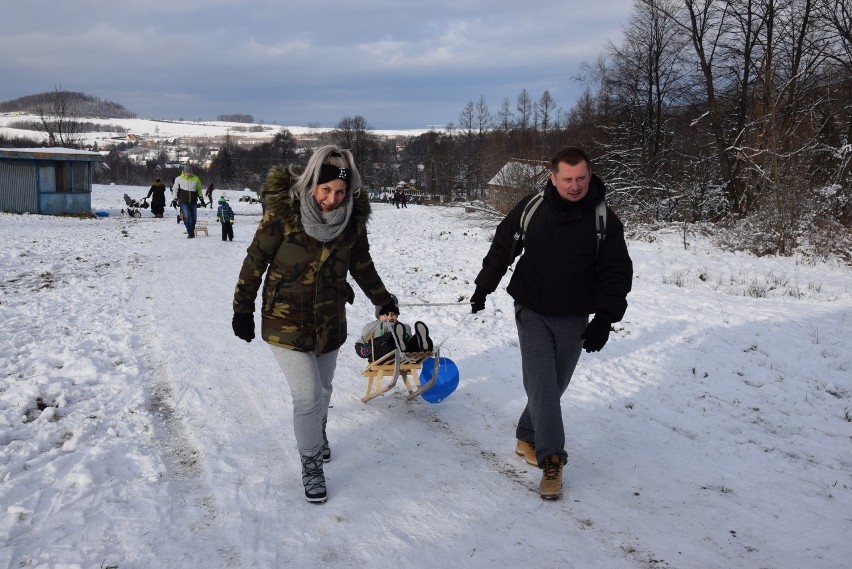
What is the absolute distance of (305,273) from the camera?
3600 mm

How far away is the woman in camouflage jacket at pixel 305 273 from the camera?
3.55 m

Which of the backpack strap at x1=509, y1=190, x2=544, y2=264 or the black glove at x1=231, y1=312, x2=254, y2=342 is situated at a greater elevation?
the backpack strap at x1=509, y1=190, x2=544, y2=264

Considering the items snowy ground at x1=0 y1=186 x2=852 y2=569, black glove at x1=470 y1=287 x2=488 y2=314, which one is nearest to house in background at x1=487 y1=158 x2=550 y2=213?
snowy ground at x1=0 y1=186 x2=852 y2=569

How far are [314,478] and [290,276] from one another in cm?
128

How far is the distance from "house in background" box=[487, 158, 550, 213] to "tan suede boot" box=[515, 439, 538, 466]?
781 inches

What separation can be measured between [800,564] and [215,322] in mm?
6929

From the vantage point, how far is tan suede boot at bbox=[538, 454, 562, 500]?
3.75 meters

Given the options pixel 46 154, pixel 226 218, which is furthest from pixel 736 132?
pixel 46 154

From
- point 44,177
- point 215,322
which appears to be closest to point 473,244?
point 215,322

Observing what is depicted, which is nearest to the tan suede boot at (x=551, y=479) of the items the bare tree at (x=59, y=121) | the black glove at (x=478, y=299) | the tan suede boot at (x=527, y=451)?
the tan suede boot at (x=527, y=451)

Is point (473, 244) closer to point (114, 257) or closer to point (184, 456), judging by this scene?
point (114, 257)

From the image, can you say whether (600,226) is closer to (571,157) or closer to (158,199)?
(571,157)

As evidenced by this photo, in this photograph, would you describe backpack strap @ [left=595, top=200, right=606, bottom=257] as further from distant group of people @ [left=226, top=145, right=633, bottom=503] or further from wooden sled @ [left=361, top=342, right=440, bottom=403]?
wooden sled @ [left=361, top=342, right=440, bottom=403]

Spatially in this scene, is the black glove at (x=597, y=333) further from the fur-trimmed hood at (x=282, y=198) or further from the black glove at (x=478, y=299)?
the fur-trimmed hood at (x=282, y=198)
